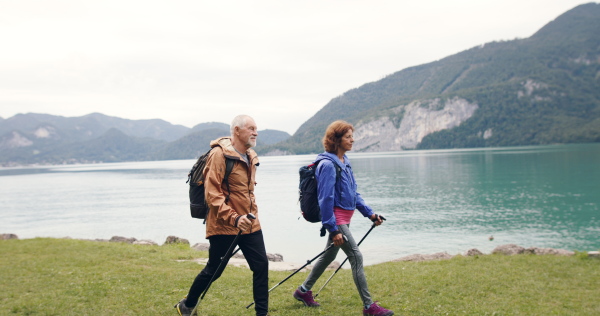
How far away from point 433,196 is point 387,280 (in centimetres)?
3752

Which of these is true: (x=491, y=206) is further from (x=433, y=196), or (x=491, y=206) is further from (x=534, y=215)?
(x=433, y=196)

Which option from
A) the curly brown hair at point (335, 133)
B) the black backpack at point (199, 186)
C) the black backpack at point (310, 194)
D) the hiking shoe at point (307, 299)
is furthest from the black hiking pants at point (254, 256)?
the curly brown hair at point (335, 133)

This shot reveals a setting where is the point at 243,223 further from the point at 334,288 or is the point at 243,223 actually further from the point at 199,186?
the point at 334,288

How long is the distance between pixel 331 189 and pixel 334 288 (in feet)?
9.82

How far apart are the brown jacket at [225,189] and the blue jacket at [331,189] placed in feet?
3.31

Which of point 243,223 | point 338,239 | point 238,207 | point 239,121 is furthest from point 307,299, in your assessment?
point 239,121

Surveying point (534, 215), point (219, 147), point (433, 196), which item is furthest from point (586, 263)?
point (433, 196)

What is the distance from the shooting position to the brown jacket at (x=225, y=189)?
509 cm

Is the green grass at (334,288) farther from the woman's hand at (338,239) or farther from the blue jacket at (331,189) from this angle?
the blue jacket at (331,189)

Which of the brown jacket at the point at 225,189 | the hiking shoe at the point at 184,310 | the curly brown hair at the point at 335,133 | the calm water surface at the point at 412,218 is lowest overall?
the calm water surface at the point at 412,218

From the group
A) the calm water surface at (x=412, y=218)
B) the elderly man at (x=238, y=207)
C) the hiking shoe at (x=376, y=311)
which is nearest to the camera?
the elderly man at (x=238, y=207)

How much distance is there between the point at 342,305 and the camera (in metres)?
6.89

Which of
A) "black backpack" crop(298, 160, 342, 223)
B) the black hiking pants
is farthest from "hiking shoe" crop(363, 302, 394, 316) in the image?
the black hiking pants

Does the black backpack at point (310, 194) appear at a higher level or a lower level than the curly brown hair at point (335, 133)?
lower
